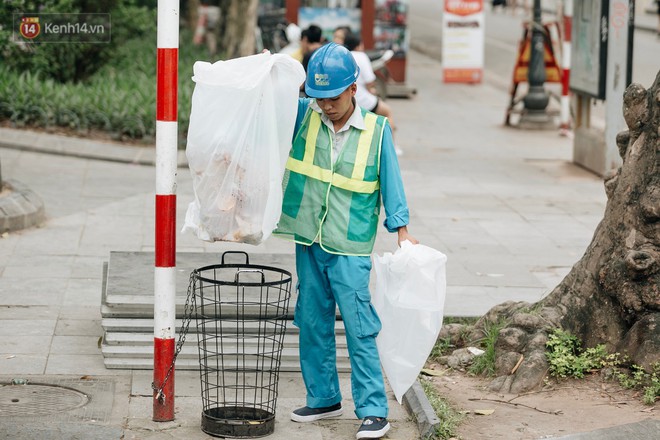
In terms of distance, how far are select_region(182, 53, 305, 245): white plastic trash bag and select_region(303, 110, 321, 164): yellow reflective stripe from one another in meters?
0.21

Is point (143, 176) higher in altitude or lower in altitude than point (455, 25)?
lower

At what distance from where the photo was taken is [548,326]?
6.20m

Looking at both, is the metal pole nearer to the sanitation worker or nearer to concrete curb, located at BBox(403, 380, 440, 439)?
concrete curb, located at BBox(403, 380, 440, 439)

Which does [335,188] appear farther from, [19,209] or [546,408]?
[19,209]

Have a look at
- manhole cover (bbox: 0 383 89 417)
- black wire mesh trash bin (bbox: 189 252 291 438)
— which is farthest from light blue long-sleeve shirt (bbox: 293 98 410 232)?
manhole cover (bbox: 0 383 89 417)

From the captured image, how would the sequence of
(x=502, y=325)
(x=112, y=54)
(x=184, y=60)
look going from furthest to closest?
1. (x=184, y=60)
2. (x=112, y=54)
3. (x=502, y=325)

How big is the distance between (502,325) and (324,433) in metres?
1.54

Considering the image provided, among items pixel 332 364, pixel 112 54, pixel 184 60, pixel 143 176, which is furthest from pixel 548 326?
pixel 184 60

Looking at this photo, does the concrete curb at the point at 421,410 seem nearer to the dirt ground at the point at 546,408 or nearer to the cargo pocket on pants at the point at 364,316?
the dirt ground at the point at 546,408

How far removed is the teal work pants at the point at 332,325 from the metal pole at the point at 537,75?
12.3 meters

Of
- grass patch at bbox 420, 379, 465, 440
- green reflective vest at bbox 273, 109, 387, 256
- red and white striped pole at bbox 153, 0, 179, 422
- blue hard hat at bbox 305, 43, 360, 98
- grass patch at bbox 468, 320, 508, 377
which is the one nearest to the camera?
red and white striped pole at bbox 153, 0, 179, 422

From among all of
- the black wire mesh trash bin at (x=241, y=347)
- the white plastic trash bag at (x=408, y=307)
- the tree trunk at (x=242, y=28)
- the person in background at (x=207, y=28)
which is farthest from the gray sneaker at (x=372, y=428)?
the person in background at (x=207, y=28)

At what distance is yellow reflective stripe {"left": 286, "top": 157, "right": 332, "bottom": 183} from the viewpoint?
17.5ft

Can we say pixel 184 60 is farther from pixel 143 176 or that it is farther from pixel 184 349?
Answer: pixel 184 349
